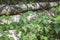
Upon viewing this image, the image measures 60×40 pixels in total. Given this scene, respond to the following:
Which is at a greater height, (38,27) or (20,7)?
(20,7)

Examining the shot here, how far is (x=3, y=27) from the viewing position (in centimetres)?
301

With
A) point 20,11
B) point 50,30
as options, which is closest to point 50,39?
point 50,30

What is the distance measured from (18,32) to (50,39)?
0.64m

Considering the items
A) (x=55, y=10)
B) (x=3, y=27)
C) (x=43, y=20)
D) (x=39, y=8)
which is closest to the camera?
(x=3, y=27)

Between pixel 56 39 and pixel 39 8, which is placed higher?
pixel 39 8

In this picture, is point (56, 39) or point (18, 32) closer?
point (18, 32)

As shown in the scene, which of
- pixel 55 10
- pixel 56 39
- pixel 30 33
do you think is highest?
pixel 55 10

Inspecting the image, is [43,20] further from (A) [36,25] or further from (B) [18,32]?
(B) [18,32]

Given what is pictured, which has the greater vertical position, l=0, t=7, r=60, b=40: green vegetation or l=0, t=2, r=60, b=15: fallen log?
l=0, t=2, r=60, b=15: fallen log

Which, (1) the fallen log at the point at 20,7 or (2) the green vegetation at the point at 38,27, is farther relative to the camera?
(1) the fallen log at the point at 20,7

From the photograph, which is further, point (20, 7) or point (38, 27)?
point (20, 7)

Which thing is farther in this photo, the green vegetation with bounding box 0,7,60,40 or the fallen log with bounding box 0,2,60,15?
the fallen log with bounding box 0,2,60,15

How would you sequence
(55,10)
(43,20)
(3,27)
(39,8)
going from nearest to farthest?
(3,27), (43,20), (55,10), (39,8)

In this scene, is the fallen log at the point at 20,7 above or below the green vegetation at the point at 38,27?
above
